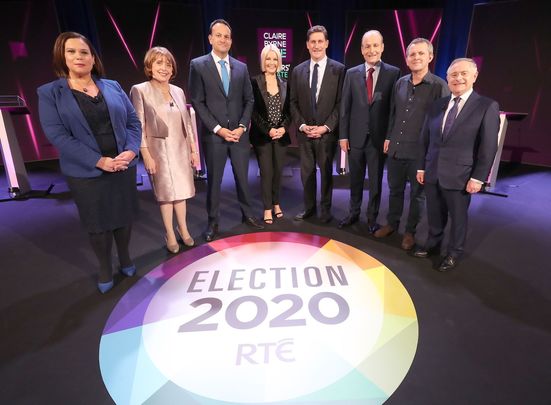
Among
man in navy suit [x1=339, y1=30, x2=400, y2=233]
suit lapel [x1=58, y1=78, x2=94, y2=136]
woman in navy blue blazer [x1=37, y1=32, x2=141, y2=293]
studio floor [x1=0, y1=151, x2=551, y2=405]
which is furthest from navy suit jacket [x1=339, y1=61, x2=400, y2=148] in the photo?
suit lapel [x1=58, y1=78, x2=94, y2=136]

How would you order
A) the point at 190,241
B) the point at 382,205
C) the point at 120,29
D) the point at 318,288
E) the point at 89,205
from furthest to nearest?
the point at 120,29, the point at 382,205, the point at 190,241, the point at 318,288, the point at 89,205

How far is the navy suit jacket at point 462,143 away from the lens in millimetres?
2447

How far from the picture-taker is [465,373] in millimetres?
1871

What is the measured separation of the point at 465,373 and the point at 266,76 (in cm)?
294

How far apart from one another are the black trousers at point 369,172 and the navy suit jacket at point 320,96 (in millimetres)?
390

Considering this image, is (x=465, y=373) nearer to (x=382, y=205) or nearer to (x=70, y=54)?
(x=382, y=205)

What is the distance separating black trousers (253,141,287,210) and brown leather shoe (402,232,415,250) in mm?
1446

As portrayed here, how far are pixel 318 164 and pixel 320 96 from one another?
70 cm

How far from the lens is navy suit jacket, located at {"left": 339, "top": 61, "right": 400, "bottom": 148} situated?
3170mm

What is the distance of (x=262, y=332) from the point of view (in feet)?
7.16

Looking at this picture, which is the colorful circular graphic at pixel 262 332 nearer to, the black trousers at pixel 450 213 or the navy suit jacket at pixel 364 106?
the black trousers at pixel 450 213

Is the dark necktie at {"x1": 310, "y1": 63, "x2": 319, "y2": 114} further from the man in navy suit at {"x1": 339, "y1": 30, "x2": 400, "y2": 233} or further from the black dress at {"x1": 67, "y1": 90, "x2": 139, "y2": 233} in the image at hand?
the black dress at {"x1": 67, "y1": 90, "x2": 139, "y2": 233}

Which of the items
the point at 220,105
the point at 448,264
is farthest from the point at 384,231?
the point at 220,105

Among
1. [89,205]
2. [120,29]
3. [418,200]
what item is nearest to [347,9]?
[120,29]
